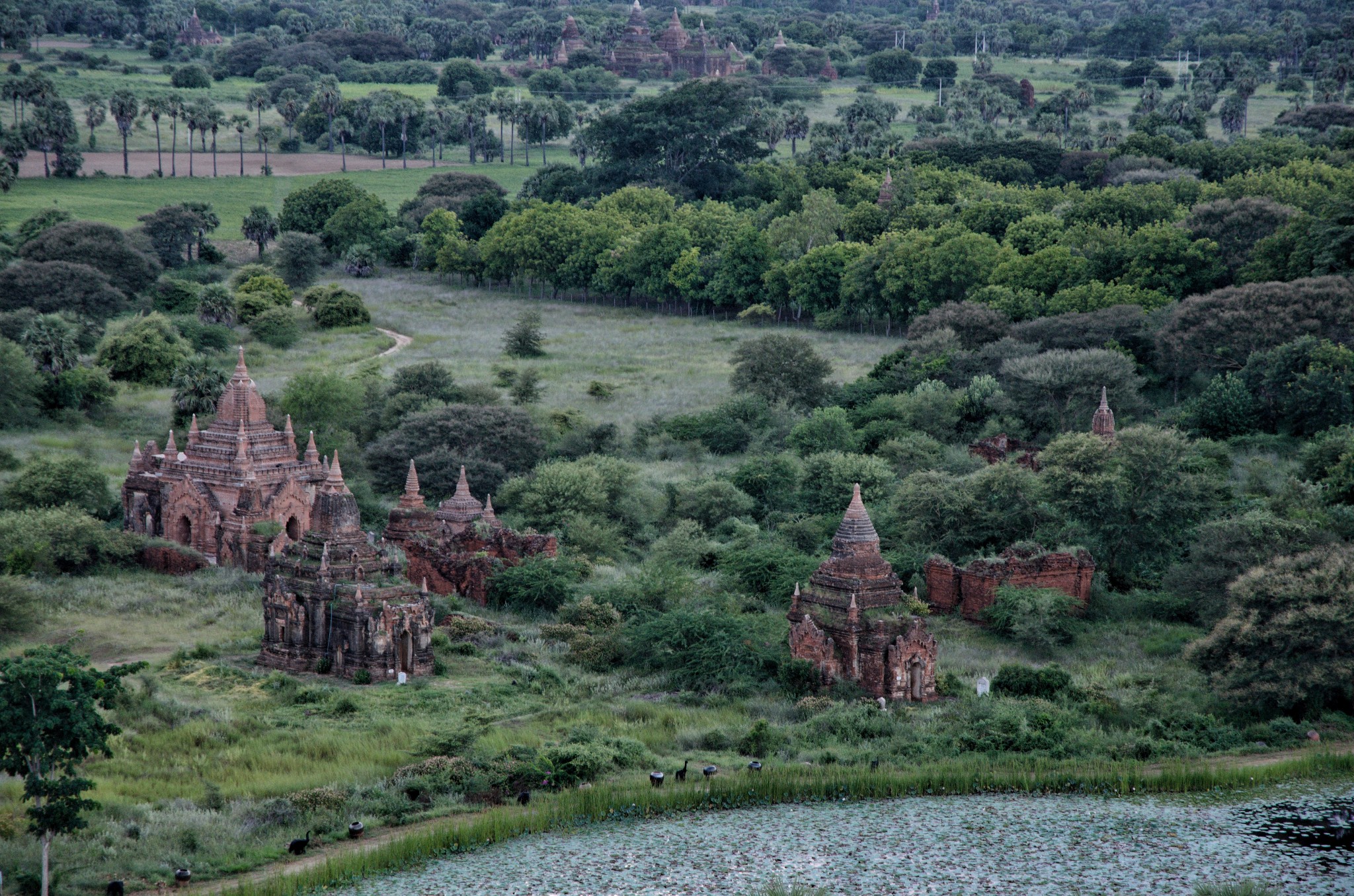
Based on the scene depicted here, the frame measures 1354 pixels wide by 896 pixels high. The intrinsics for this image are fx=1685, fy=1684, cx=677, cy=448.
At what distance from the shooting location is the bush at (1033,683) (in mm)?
40500

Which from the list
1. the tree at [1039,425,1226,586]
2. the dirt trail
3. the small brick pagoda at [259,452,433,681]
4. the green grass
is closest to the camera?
the dirt trail

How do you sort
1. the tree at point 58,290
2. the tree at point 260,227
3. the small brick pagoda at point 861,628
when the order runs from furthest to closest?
the tree at point 260,227, the tree at point 58,290, the small brick pagoda at point 861,628

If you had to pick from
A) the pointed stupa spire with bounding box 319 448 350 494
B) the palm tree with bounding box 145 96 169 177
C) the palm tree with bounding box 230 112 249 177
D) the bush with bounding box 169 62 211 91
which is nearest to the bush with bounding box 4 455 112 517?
the pointed stupa spire with bounding box 319 448 350 494

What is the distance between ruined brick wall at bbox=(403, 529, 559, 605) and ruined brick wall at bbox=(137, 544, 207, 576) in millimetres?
6979

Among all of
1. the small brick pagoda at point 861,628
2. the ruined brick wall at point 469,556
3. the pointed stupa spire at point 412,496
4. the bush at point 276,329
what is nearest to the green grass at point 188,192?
the bush at point 276,329

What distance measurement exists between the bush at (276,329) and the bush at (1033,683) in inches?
2355

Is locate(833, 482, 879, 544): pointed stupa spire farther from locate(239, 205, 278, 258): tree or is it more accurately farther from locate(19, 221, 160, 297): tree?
locate(239, 205, 278, 258): tree

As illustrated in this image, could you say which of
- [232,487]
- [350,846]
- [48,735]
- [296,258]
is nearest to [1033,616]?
[350,846]

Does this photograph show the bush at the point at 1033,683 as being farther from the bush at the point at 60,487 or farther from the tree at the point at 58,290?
the tree at the point at 58,290

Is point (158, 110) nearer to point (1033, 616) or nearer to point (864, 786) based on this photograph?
point (1033, 616)

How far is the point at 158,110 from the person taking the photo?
13812 cm

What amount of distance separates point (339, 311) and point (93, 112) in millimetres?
51512

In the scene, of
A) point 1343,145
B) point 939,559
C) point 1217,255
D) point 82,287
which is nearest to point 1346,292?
point 1217,255

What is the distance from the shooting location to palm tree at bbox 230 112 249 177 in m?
146
